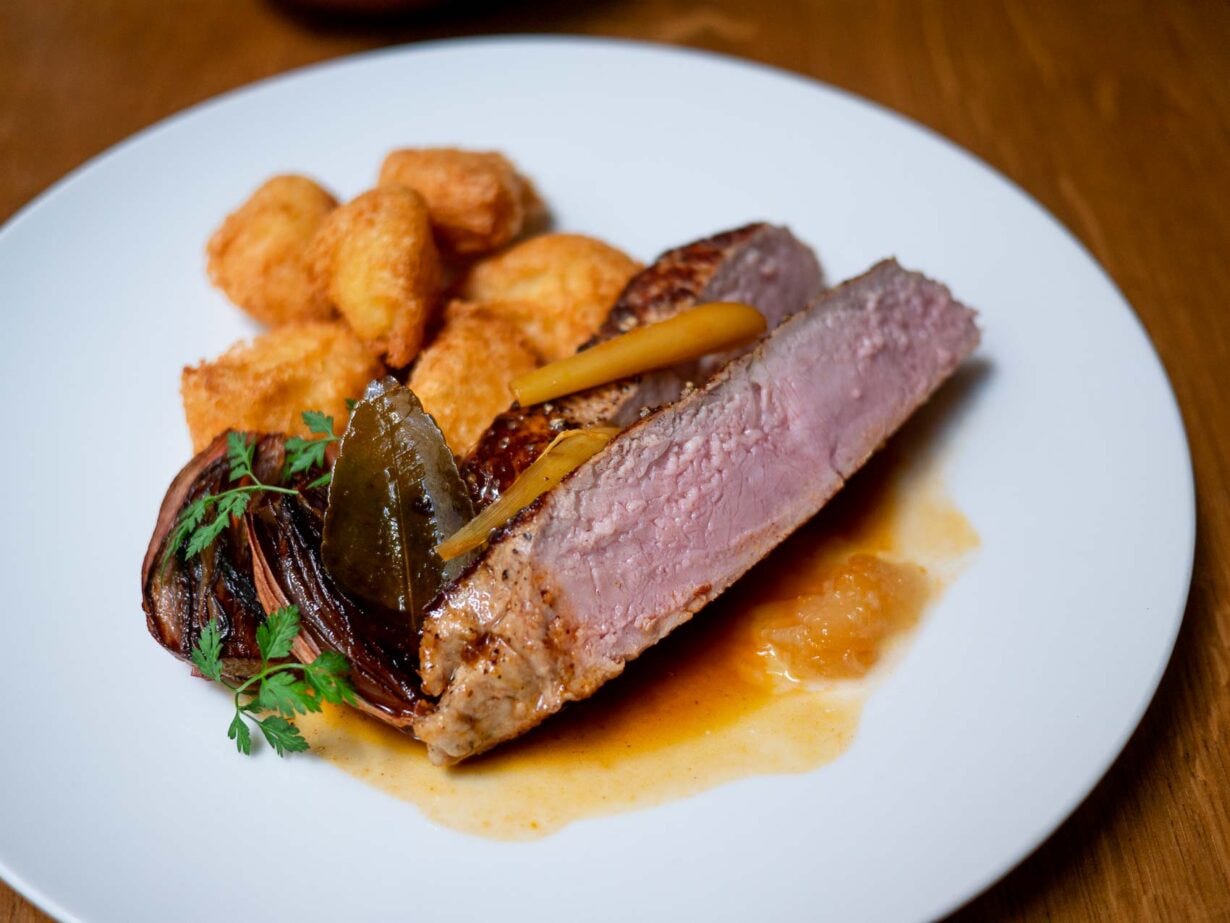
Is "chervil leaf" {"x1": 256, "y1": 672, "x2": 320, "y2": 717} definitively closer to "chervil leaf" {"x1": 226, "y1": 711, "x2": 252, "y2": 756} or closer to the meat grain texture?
"chervil leaf" {"x1": 226, "y1": 711, "x2": 252, "y2": 756}

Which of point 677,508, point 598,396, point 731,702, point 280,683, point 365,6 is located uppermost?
point 365,6

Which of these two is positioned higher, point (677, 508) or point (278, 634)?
point (278, 634)

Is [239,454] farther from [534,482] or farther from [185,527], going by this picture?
[534,482]

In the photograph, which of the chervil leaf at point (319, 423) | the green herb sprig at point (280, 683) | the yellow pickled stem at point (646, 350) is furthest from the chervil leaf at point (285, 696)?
the yellow pickled stem at point (646, 350)

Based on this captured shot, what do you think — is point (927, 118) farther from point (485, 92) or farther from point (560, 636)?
point (560, 636)

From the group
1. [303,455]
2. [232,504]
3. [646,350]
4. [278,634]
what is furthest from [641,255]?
[278,634]

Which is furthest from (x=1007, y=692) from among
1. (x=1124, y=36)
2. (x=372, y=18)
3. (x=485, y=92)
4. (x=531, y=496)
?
(x=372, y=18)

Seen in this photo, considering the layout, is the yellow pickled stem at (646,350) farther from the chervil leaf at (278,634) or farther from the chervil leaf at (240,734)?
the chervil leaf at (240,734)

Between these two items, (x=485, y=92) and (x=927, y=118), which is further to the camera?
(x=927, y=118)
